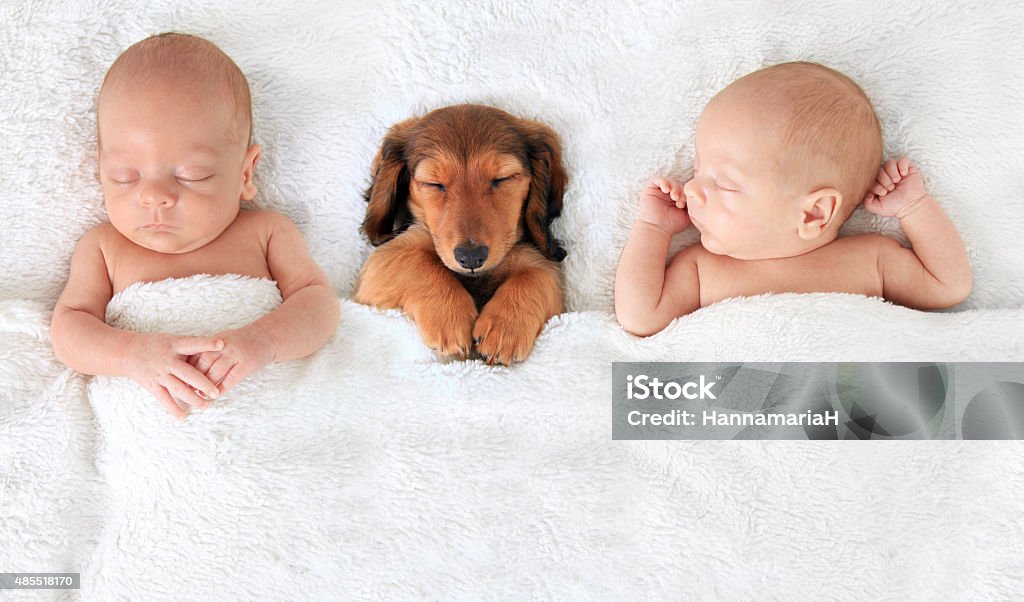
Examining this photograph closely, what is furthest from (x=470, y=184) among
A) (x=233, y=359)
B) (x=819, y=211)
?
(x=819, y=211)

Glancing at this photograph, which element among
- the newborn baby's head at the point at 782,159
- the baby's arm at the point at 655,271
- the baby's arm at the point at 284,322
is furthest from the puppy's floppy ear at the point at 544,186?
the baby's arm at the point at 284,322

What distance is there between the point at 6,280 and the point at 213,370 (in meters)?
0.56

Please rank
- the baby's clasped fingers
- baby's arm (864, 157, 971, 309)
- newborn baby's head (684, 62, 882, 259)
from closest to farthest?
the baby's clasped fingers < newborn baby's head (684, 62, 882, 259) < baby's arm (864, 157, 971, 309)

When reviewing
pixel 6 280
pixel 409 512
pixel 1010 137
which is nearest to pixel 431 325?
pixel 409 512

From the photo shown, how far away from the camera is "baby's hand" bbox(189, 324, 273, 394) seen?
1416 millimetres

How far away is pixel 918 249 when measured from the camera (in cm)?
163

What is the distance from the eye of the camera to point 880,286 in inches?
64.1

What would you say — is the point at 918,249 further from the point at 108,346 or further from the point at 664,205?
the point at 108,346

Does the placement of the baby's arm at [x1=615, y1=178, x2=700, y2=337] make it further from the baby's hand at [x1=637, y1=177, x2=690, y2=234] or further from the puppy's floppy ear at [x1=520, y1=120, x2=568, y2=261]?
the puppy's floppy ear at [x1=520, y1=120, x2=568, y2=261]

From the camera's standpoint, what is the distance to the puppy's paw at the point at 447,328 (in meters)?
1.56

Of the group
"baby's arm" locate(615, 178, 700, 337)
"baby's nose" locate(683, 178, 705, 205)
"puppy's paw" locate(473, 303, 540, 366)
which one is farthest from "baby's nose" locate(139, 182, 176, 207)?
"baby's nose" locate(683, 178, 705, 205)

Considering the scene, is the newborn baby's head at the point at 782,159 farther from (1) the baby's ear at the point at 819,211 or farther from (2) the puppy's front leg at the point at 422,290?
(2) the puppy's front leg at the point at 422,290

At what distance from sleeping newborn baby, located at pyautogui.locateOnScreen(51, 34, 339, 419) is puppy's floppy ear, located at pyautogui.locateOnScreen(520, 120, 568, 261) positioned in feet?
1.42

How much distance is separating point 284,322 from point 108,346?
1.00 feet
